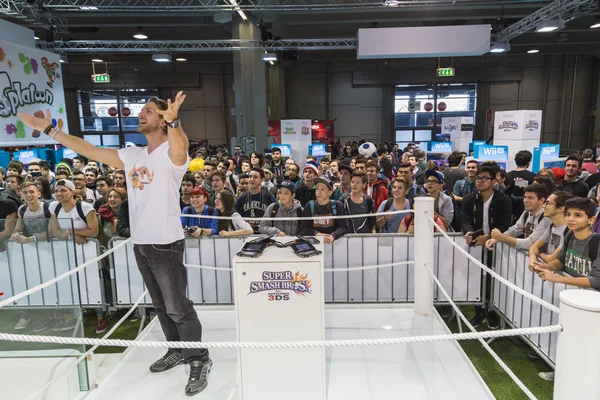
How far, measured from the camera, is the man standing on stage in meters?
2.76

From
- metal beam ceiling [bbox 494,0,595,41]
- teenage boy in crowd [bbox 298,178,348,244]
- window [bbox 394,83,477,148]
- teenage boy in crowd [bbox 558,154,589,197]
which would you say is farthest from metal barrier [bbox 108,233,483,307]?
window [bbox 394,83,477,148]

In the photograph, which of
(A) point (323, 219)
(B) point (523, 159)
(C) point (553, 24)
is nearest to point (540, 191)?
(A) point (323, 219)

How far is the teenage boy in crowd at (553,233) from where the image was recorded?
11.9 ft

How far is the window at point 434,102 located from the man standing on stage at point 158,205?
2279 centimetres

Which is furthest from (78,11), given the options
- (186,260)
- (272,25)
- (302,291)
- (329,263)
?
(302,291)

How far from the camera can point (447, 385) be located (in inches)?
120

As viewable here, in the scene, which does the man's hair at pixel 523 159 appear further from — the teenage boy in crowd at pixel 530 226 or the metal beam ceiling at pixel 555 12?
the metal beam ceiling at pixel 555 12

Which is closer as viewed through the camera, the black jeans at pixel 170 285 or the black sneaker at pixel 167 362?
the black jeans at pixel 170 285

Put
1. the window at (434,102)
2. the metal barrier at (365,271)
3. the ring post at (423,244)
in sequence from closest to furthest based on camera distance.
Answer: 1. the ring post at (423,244)
2. the metal barrier at (365,271)
3. the window at (434,102)

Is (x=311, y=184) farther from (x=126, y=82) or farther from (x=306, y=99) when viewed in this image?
(x=126, y=82)

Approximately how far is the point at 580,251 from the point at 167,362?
346 centimetres

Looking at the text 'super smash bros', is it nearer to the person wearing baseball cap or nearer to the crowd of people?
the crowd of people

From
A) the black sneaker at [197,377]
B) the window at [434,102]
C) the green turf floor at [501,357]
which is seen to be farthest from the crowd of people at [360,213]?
the window at [434,102]

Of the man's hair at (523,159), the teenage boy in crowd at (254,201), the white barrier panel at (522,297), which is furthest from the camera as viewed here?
the man's hair at (523,159)
